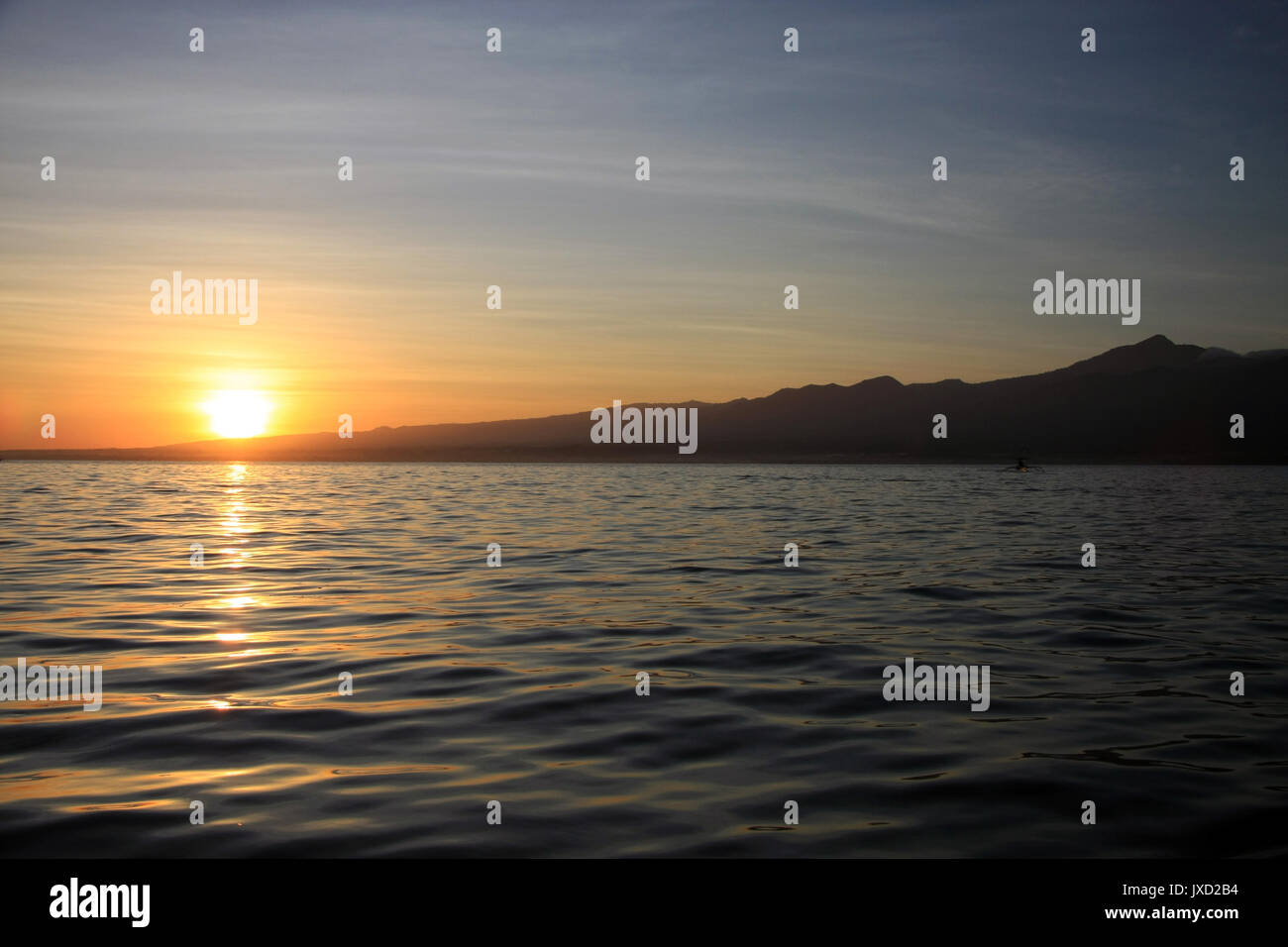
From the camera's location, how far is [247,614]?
52.0 feet

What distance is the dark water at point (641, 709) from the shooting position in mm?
6898

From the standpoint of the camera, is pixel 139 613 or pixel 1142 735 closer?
pixel 1142 735

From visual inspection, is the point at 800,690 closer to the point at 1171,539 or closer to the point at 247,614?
the point at 247,614

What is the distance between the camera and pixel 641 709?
10.1 m

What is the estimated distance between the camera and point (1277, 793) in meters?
7.59

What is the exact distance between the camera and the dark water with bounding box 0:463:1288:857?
6.90 meters

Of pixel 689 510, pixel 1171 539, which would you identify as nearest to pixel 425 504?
pixel 689 510

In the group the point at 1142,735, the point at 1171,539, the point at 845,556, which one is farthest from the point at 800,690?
the point at 1171,539

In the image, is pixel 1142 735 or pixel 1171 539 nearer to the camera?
pixel 1142 735
